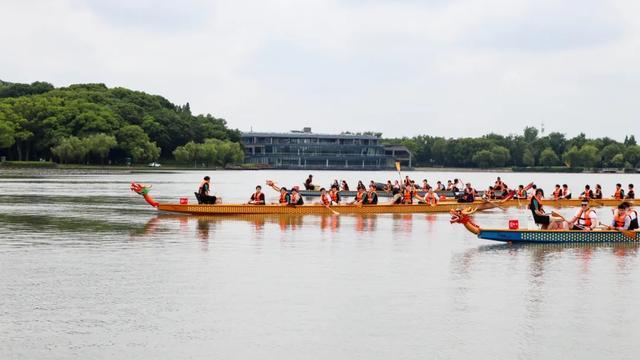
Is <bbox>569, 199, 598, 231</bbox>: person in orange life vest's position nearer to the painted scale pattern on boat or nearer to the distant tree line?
the painted scale pattern on boat

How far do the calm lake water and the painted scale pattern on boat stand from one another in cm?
52

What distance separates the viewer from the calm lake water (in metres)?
17.0

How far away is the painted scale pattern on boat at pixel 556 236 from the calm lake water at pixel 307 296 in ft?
1.72

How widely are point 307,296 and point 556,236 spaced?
1564 centimetres

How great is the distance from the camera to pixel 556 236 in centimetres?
3441

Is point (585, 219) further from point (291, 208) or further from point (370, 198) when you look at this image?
point (291, 208)

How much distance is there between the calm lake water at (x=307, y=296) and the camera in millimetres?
17016

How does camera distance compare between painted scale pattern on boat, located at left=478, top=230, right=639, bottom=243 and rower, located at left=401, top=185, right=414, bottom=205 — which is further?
rower, located at left=401, top=185, right=414, bottom=205

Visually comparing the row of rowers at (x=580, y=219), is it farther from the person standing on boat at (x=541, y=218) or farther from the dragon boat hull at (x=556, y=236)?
the dragon boat hull at (x=556, y=236)

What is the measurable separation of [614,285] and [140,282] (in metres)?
13.5

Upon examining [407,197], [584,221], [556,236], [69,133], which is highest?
[69,133]

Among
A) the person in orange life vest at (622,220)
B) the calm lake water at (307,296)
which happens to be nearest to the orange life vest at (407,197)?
the calm lake water at (307,296)

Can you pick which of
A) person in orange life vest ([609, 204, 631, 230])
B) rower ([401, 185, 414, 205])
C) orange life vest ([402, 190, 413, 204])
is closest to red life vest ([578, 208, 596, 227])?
person in orange life vest ([609, 204, 631, 230])

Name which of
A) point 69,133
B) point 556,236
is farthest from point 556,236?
point 69,133
